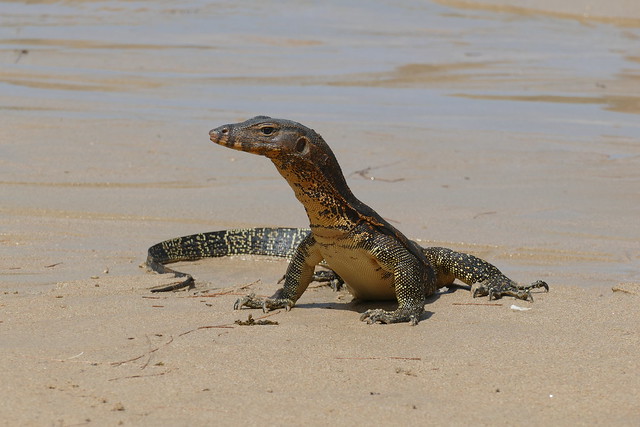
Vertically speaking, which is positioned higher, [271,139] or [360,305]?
[271,139]

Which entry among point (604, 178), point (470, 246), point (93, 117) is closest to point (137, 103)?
point (93, 117)

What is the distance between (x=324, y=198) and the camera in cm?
657

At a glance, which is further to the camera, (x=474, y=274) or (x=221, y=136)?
(x=474, y=274)

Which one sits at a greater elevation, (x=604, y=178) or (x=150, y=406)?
(x=150, y=406)

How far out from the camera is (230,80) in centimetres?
2039

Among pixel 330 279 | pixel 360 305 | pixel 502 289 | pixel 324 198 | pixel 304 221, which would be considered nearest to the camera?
pixel 324 198

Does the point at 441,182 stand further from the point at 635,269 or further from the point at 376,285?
the point at 376,285

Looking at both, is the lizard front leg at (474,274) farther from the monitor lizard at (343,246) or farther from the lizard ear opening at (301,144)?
Result: the lizard ear opening at (301,144)

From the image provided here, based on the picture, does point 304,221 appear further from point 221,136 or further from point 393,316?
point 221,136

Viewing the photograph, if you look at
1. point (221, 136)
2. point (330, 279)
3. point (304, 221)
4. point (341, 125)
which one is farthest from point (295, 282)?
point (341, 125)

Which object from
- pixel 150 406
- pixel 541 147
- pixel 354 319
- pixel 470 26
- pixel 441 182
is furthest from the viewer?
pixel 470 26

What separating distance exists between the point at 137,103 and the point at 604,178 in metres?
7.83

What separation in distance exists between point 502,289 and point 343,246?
129 centimetres

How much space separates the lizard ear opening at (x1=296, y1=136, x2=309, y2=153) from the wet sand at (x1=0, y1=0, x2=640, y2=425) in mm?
1063
